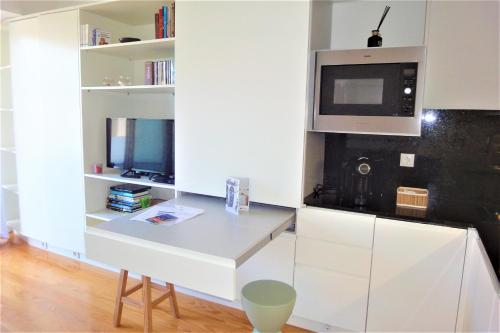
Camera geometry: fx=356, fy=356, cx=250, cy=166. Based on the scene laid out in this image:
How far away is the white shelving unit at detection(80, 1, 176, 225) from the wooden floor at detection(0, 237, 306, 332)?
533 millimetres

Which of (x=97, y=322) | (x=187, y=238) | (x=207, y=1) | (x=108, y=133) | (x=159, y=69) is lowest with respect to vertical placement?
(x=97, y=322)

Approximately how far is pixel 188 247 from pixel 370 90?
1.34m

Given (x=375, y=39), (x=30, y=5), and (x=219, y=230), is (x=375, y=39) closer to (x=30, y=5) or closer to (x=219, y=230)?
(x=219, y=230)

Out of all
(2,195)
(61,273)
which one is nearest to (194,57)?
(61,273)

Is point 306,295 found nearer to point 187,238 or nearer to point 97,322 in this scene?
point 187,238

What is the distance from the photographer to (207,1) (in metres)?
2.28

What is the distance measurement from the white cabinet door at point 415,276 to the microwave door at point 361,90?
0.65 metres

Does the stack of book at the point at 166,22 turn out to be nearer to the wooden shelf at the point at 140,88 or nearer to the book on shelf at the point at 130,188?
the wooden shelf at the point at 140,88

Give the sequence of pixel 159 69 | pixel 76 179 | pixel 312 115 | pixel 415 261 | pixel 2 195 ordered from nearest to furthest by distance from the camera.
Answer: pixel 415 261
pixel 312 115
pixel 159 69
pixel 76 179
pixel 2 195

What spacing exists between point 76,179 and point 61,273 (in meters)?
0.84

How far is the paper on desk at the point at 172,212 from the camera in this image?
→ 189 cm

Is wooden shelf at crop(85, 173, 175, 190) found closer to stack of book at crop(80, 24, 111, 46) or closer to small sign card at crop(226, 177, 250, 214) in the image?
small sign card at crop(226, 177, 250, 214)

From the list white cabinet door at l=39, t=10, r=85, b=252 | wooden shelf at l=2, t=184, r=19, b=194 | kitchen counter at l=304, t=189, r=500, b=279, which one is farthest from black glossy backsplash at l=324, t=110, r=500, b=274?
wooden shelf at l=2, t=184, r=19, b=194

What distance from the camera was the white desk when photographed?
1.46 m
